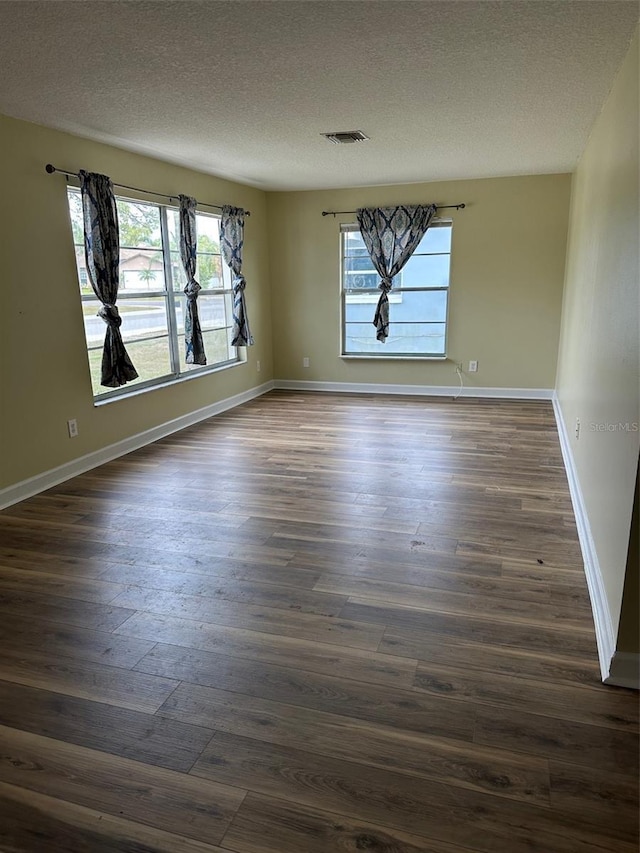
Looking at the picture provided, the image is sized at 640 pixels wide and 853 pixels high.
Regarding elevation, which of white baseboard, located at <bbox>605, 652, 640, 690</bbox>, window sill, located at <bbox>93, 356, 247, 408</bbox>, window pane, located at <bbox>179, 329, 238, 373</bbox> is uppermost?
window pane, located at <bbox>179, 329, 238, 373</bbox>

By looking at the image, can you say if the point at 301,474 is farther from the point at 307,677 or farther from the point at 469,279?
the point at 469,279

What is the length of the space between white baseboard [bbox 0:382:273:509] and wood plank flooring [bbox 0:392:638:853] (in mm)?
109

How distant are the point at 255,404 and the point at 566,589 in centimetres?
441

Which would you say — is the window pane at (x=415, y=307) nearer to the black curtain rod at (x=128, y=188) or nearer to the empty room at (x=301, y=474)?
the empty room at (x=301, y=474)

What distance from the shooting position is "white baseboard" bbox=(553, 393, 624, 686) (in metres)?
1.99

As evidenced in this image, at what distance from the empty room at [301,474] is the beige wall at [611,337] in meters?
0.03

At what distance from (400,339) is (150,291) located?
120 inches

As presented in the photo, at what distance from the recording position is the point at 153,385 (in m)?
5.08

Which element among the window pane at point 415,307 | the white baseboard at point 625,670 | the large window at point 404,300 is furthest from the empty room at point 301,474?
the window pane at point 415,307

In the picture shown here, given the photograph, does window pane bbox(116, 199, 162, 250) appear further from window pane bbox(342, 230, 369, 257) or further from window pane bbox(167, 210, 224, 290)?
window pane bbox(342, 230, 369, 257)

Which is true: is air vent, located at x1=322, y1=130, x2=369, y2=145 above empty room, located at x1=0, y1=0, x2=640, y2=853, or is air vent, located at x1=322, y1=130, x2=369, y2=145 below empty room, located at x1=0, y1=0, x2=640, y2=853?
above

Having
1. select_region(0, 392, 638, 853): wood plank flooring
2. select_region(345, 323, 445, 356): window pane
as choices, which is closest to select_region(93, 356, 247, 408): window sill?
select_region(0, 392, 638, 853): wood plank flooring

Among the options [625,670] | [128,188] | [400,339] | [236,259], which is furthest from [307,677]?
[400,339]

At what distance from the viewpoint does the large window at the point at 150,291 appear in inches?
171
